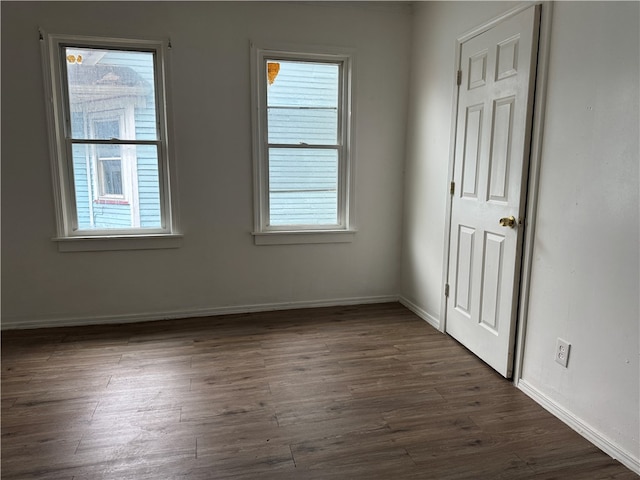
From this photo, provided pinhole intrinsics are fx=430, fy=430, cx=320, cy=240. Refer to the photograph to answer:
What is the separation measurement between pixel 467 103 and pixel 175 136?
213cm

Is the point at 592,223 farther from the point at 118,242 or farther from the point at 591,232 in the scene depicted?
the point at 118,242

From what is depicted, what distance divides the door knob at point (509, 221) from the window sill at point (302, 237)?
1.52m

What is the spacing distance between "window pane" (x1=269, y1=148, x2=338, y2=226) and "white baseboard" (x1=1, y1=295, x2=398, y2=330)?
0.72 m

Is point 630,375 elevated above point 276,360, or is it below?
above

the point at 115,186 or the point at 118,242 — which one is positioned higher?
the point at 115,186

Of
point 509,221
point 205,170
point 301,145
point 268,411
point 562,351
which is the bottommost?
point 268,411

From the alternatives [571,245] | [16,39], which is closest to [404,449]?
[571,245]

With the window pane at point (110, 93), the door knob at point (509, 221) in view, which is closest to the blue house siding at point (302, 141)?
the window pane at point (110, 93)

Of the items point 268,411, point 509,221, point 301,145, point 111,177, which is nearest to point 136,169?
point 111,177

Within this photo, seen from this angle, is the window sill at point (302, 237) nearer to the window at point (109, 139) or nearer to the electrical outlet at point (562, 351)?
the window at point (109, 139)

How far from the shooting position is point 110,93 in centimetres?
322

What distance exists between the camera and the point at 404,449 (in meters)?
1.92

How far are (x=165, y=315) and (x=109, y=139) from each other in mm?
1438

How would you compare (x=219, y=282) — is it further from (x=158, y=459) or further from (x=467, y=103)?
(x=467, y=103)
